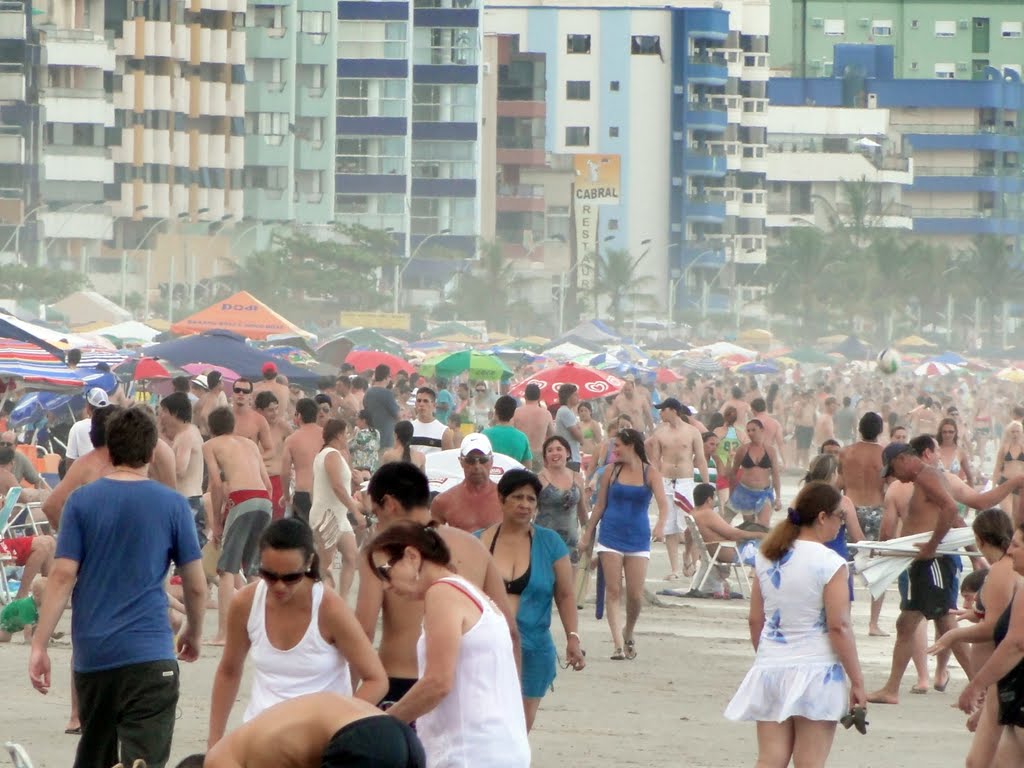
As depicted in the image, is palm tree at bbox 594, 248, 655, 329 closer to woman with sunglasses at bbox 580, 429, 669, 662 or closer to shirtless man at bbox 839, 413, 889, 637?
shirtless man at bbox 839, 413, 889, 637

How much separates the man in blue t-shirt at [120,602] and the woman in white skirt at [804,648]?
192 centimetres

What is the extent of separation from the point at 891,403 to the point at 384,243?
4031cm

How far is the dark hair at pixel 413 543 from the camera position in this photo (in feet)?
17.8

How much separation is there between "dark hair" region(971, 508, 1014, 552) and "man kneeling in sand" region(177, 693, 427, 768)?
4080 millimetres

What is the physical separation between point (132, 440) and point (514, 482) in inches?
65.6

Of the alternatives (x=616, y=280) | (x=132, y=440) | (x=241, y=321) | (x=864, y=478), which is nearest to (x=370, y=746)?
(x=132, y=440)

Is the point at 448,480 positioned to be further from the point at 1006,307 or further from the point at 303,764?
the point at 1006,307

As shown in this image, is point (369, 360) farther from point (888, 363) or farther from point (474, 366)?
point (888, 363)

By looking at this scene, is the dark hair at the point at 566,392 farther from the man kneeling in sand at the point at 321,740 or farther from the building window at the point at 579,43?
the building window at the point at 579,43

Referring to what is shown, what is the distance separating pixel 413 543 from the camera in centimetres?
543

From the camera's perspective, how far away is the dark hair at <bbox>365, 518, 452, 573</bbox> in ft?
17.8

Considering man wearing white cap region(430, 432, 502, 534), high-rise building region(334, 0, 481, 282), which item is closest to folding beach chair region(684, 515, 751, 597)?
man wearing white cap region(430, 432, 502, 534)

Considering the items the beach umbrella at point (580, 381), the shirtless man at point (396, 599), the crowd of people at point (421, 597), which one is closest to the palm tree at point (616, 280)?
the beach umbrella at point (580, 381)

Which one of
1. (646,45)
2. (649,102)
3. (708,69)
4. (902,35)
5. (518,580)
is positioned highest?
(902,35)
